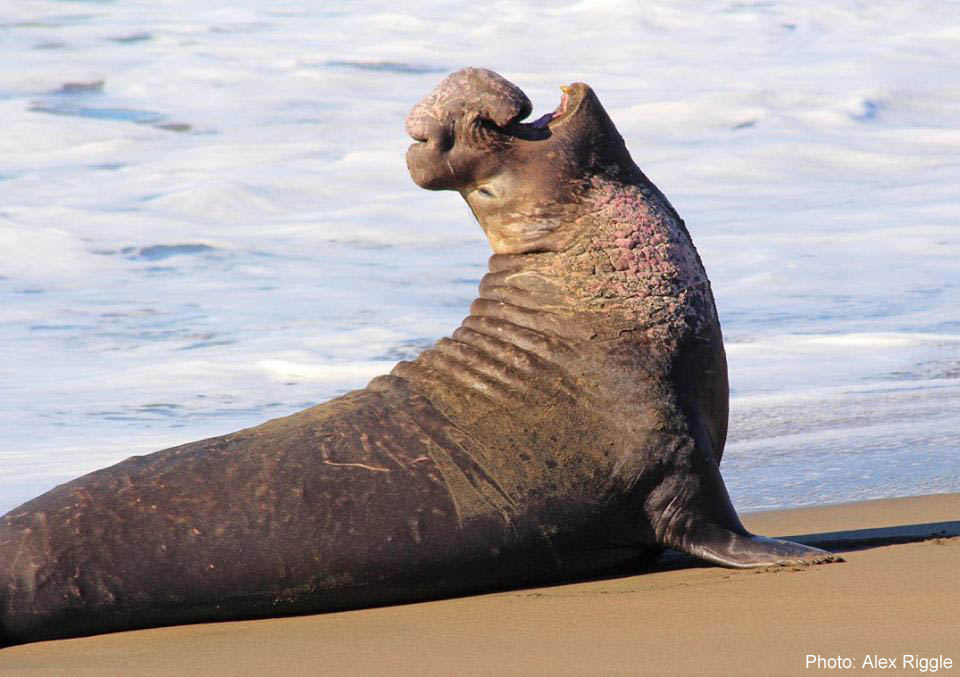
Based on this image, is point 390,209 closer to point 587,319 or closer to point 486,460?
point 587,319

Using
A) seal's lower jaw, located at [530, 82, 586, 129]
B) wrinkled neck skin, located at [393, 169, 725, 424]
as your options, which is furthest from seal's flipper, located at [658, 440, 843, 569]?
seal's lower jaw, located at [530, 82, 586, 129]

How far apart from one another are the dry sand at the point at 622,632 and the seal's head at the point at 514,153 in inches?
52.8

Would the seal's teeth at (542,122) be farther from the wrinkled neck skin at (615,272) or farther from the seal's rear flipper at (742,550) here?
the seal's rear flipper at (742,550)

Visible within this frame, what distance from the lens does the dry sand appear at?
4094 millimetres

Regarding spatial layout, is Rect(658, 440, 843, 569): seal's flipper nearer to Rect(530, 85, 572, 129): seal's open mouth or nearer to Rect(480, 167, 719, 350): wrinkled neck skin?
Rect(480, 167, 719, 350): wrinkled neck skin

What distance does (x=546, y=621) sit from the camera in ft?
15.6

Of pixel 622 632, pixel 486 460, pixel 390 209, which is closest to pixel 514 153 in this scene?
pixel 486 460

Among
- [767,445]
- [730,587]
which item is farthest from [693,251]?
[767,445]

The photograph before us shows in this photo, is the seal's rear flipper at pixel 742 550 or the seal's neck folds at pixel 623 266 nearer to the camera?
the seal's rear flipper at pixel 742 550

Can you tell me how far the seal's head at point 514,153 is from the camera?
5871 mm

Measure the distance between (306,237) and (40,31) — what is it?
1531 cm

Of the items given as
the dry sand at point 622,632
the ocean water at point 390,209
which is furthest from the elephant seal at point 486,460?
the ocean water at point 390,209

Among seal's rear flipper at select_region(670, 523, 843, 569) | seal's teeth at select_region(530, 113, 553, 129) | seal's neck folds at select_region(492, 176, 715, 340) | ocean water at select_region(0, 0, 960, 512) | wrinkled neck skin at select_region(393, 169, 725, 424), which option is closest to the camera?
seal's rear flipper at select_region(670, 523, 843, 569)

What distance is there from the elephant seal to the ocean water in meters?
1.85
